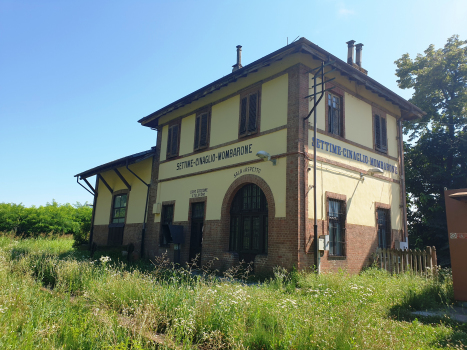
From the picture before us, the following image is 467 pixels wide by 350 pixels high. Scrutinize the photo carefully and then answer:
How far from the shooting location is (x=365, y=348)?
3.89 metres

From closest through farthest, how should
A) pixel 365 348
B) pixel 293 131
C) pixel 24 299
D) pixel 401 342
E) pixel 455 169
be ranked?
pixel 365 348, pixel 401 342, pixel 24 299, pixel 293 131, pixel 455 169

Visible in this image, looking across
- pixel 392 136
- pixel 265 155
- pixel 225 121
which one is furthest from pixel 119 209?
pixel 392 136

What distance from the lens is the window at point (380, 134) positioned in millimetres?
14070

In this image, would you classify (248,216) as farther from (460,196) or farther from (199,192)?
(460,196)

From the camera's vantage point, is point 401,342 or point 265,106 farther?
point 265,106

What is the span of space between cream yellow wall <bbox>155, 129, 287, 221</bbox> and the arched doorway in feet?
1.99

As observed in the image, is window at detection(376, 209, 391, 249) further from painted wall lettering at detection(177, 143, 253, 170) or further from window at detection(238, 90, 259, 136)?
window at detection(238, 90, 259, 136)

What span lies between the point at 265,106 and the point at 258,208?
341cm

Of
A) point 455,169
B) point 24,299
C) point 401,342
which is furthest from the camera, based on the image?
point 455,169

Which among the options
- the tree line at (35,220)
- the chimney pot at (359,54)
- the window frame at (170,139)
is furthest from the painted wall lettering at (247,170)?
the tree line at (35,220)

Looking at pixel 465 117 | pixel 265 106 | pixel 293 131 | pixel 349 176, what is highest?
pixel 465 117

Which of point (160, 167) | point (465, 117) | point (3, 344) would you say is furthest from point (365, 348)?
point (465, 117)

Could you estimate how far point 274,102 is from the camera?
11.8m

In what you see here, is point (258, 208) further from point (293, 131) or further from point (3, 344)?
point (3, 344)
